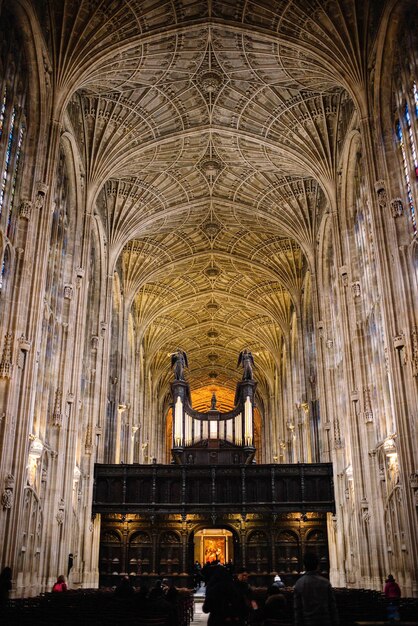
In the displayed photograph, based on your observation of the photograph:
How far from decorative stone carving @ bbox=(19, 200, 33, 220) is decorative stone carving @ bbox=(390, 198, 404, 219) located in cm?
1280

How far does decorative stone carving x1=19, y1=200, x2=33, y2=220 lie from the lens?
22.2 meters

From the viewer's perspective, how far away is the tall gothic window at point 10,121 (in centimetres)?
2136

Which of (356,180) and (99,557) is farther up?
(356,180)

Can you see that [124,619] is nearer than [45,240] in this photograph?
Yes

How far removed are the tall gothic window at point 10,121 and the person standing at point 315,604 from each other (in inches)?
669

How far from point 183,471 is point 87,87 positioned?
758 inches

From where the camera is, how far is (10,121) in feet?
72.3

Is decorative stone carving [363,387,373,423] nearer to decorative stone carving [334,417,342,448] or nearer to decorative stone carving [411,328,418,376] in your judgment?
decorative stone carving [334,417,342,448]

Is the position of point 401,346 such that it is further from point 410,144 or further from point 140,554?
point 140,554

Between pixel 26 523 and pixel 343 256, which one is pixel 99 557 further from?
pixel 343 256

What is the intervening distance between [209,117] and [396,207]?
13597 mm

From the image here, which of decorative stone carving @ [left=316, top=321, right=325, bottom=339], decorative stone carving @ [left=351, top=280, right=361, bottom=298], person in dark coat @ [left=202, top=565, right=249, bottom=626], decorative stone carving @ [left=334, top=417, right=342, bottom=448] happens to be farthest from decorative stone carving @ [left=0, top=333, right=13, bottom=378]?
decorative stone carving @ [left=316, top=321, right=325, bottom=339]

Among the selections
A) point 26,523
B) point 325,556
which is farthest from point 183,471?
point 26,523

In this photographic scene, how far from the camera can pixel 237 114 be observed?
31.8 meters
